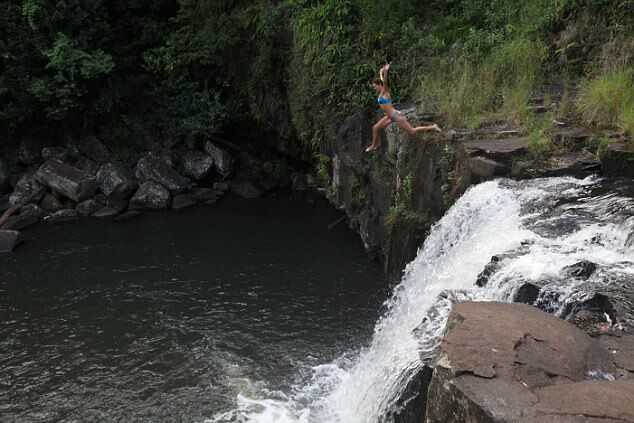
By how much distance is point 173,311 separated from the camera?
10367mm

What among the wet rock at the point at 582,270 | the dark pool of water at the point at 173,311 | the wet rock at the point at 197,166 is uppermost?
the wet rock at the point at 582,270

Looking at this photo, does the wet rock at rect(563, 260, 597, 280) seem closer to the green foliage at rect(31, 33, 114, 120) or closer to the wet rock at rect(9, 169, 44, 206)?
the green foliage at rect(31, 33, 114, 120)

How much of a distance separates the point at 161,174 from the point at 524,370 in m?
14.2

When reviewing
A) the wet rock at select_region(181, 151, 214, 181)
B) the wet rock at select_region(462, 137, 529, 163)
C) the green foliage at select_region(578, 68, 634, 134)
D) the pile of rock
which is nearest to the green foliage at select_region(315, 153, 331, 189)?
the pile of rock

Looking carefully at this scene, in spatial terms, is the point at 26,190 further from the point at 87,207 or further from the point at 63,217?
the point at 87,207

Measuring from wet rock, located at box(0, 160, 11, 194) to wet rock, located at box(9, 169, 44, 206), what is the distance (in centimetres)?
43

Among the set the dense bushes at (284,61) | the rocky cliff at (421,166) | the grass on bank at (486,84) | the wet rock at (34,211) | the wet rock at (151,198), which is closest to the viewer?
the rocky cliff at (421,166)

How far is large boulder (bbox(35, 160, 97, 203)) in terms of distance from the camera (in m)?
16.1

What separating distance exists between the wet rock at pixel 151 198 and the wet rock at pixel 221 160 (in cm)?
177

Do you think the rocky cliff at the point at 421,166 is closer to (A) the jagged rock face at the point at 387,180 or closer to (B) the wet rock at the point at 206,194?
(A) the jagged rock face at the point at 387,180

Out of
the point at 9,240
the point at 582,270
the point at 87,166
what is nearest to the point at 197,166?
the point at 87,166

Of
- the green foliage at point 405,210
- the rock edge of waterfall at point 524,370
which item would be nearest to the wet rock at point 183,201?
the green foliage at point 405,210

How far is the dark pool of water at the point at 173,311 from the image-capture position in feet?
26.7

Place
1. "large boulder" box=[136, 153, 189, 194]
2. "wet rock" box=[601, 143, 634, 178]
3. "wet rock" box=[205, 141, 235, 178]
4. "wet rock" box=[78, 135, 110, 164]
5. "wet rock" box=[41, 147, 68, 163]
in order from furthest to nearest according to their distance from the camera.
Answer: "wet rock" box=[78, 135, 110, 164] → "wet rock" box=[205, 141, 235, 178] → "wet rock" box=[41, 147, 68, 163] → "large boulder" box=[136, 153, 189, 194] → "wet rock" box=[601, 143, 634, 178]
